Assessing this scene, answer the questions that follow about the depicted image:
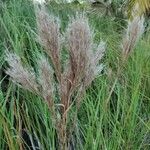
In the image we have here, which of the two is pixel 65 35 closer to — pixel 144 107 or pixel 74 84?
pixel 74 84

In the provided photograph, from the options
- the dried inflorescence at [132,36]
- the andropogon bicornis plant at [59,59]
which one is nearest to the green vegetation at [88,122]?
the dried inflorescence at [132,36]

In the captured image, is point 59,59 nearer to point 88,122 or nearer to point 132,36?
point 132,36

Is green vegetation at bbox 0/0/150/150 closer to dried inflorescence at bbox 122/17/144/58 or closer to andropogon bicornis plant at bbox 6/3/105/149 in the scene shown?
dried inflorescence at bbox 122/17/144/58

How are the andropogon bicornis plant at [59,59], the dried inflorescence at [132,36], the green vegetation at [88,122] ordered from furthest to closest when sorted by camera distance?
1. the green vegetation at [88,122]
2. the dried inflorescence at [132,36]
3. the andropogon bicornis plant at [59,59]

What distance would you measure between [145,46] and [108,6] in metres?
5.36

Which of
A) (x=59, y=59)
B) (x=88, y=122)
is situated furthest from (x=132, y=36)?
(x=88, y=122)

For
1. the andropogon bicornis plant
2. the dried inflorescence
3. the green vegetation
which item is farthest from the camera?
the green vegetation

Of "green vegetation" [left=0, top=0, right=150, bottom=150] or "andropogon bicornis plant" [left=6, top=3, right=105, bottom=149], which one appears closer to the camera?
"andropogon bicornis plant" [left=6, top=3, right=105, bottom=149]

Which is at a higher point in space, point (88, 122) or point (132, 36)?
point (132, 36)

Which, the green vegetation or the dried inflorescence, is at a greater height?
the dried inflorescence

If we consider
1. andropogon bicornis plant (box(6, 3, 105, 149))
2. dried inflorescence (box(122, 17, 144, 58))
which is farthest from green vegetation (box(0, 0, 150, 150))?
andropogon bicornis plant (box(6, 3, 105, 149))

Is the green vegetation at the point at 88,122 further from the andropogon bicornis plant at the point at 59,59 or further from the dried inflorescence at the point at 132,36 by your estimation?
the andropogon bicornis plant at the point at 59,59

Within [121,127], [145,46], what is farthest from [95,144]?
[145,46]

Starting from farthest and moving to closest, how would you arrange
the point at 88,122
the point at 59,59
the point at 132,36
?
the point at 88,122 < the point at 132,36 < the point at 59,59
